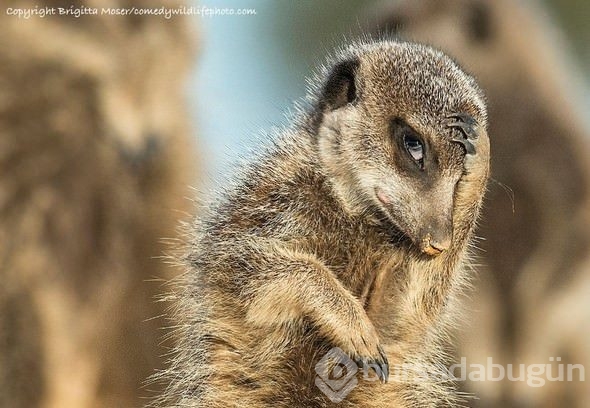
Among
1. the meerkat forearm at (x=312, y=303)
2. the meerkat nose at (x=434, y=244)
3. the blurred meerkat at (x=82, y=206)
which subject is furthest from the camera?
the blurred meerkat at (x=82, y=206)

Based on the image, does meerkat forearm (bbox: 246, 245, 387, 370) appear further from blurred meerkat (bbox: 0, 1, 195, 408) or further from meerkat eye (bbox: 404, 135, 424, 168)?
blurred meerkat (bbox: 0, 1, 195, 408)

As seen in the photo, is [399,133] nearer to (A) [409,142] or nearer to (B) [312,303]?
(A) [409,142]

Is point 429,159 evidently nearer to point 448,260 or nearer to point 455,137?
point 455,137

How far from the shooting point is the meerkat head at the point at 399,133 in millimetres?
718

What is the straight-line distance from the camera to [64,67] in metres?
1.64

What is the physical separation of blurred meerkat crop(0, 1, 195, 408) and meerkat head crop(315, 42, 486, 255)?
0.74m

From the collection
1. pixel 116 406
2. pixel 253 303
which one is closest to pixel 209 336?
pixel 253 303

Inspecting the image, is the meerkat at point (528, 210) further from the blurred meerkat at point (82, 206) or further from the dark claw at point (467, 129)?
the dark claw at point (467, 129)

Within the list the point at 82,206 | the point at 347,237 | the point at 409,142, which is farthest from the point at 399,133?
the point at 82,206

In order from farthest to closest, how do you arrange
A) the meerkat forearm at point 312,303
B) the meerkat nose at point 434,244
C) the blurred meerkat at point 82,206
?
the blurred meerkat at point 82,206, the meerkat forearm at point 312,303, the meerkat nose at point 434,244

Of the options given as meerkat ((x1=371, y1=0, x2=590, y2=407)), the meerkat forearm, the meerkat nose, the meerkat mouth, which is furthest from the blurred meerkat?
the meerkat nose

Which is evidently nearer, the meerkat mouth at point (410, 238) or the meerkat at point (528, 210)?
the meerkat mouth at point (410, 238)

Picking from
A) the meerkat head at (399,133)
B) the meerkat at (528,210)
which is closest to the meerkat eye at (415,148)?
the meerkat head at (399,133)

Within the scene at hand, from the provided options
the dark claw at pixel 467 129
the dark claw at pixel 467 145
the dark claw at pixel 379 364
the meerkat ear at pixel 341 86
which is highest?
the meerkat ear at pixel 341 86
